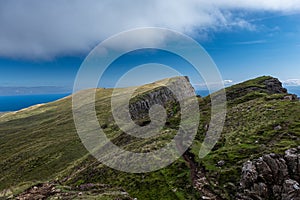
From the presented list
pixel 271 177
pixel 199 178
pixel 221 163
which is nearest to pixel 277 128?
pixel 221 163

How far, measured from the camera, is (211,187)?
6162 cm

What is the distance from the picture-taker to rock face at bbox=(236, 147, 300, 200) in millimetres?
54125

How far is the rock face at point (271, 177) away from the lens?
54.1 m

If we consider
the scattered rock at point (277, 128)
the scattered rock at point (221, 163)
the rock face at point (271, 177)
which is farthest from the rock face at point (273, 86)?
the rock face at point (271, 177)

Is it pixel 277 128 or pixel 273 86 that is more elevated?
pixel 273 86

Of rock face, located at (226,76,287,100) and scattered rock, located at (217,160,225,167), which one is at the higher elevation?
rock face, located at (226,76,287,100)

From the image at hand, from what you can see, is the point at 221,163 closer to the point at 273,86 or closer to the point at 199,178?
the point at 199,178

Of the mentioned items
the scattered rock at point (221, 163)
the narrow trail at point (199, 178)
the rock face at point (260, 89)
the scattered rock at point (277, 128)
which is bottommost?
the narrow trail at point (199, 178)

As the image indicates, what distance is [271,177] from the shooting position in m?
57.0

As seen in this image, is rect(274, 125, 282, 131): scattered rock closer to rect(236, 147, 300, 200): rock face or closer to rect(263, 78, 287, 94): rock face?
rect(236, 147, 300, 200): rock face

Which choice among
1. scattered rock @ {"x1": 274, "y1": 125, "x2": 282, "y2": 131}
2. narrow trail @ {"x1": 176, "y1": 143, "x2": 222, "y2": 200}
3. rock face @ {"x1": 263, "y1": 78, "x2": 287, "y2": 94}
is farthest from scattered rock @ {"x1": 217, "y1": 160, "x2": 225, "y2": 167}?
rock face @ {"x1": 263, "y1": 78, "x2": 287, "y2": 94}

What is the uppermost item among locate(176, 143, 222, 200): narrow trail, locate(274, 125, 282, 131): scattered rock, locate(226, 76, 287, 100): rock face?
locate(226, 76, 287, 100): rock face

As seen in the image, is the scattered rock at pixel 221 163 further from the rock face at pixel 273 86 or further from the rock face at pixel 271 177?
A: the rock face at pixel 273 86

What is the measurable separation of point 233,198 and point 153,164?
1084 inches
